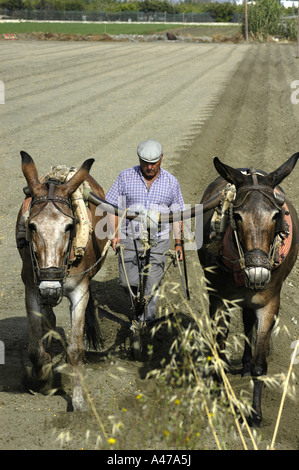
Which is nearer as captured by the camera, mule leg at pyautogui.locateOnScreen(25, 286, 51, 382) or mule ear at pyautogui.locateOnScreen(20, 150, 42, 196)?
mule ear at pyautogui.locateOnScreen(20, 150, 42, 196)

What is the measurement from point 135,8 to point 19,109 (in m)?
107

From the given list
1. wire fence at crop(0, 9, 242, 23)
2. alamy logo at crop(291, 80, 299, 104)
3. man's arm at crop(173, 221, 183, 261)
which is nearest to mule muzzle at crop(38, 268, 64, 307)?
man's arm at crop(173, 221, 183, 261)

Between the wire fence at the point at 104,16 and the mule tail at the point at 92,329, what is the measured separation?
309ft

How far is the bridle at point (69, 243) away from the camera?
5.20 meters

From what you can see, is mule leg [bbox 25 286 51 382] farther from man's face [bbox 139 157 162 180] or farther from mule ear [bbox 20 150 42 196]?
man's face [bbox 139 157 162 180]

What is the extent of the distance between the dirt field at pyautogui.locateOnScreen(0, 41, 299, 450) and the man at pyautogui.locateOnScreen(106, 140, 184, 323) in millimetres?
627

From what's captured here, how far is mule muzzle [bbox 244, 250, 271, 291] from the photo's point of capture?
512 cm

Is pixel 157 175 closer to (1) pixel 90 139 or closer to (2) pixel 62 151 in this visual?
(2) pixel 62 151

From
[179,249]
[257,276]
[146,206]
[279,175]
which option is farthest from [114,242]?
[257,276]

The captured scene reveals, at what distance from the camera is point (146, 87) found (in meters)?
27.2

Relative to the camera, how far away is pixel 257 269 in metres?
5.12

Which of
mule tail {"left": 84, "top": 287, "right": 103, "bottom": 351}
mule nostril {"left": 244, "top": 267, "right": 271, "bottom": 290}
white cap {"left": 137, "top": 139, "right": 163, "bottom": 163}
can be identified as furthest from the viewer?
mule tail {"left": 84, "top": 287, "right": 103, "bottom": 351}

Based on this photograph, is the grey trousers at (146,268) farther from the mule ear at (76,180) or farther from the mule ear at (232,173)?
the mule ear at (232,173)
